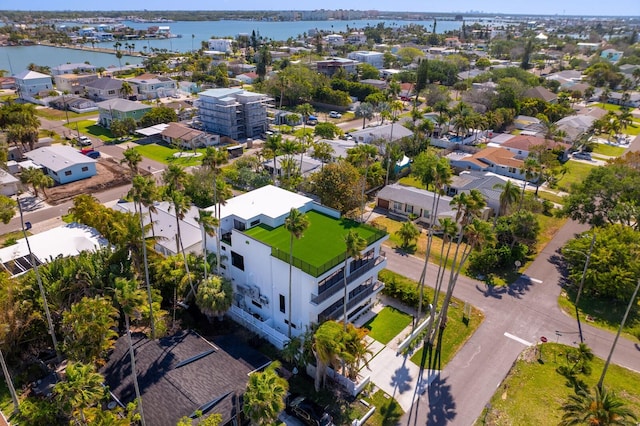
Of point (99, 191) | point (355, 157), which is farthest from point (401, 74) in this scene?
point (99, 191)

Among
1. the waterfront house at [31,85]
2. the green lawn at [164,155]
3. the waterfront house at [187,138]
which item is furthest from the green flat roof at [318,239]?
the waterfront house at [31,85]

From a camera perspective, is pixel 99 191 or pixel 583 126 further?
pixel 583 126

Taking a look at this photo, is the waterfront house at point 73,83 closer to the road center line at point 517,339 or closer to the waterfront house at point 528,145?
the waterfront house at point 528,145

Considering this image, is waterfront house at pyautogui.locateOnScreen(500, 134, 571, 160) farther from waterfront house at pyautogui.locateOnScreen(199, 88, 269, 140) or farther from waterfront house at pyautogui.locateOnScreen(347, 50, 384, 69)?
waterfront house at pyautogui.locateOnScreen(347, 50, 384, 69)

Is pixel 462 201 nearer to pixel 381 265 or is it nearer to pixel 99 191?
pixel 381 265

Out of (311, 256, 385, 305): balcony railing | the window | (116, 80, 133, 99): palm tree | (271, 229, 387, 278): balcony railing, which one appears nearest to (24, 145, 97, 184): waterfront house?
the window
